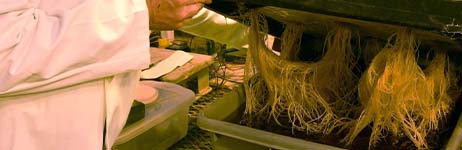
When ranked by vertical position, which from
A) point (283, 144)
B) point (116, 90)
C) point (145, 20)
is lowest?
point (283, 144)

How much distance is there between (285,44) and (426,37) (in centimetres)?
Answer: 31

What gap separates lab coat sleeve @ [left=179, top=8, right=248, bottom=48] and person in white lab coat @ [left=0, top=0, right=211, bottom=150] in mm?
1053

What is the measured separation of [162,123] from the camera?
140cm

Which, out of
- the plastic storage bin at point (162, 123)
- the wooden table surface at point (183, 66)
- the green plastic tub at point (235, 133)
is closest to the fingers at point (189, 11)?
the green plastic tub at point (235, 133)

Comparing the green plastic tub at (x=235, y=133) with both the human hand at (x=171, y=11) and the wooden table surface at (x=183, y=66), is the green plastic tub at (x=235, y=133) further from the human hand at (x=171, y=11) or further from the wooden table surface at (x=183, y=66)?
the wooden table surface at (x=183, y=66)

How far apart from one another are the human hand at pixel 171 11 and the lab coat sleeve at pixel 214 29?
1.08 meters

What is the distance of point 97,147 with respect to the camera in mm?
950

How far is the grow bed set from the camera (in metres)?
1.01

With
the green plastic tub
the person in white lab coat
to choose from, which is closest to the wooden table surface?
the green plastic tub

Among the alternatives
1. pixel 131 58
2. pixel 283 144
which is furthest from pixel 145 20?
pixel 283 144

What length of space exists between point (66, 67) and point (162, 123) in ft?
2.04

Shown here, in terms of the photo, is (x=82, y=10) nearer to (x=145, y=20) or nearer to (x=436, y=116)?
(x=145, y=20)

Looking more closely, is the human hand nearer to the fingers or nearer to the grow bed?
the fingers

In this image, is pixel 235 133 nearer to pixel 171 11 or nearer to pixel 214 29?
pixel 171 11
